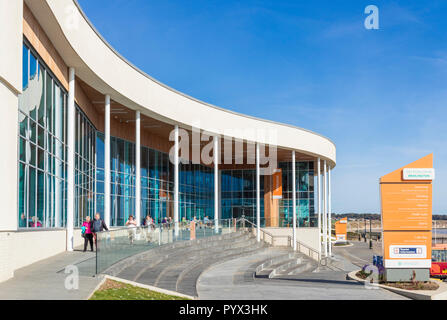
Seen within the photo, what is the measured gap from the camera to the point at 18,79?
46.5 ft

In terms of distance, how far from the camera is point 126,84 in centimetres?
2567

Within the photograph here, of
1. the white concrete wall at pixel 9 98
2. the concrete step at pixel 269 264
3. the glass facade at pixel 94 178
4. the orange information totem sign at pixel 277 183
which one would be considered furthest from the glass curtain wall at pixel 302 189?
the white concrete wall at pixel 9 98

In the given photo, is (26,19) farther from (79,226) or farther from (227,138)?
(227,138)

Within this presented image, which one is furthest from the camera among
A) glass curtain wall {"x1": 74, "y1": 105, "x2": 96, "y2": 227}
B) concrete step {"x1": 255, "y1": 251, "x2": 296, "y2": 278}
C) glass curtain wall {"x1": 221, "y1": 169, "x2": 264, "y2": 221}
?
glass curtain wall {"x1": 221, "y1": 169, "x2": 264, "y2": 221}

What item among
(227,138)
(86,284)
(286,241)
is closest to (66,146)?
(86,284)

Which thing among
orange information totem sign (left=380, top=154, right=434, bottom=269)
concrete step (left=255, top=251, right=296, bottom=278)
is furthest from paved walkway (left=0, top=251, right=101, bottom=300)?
orange information totem sign (left=380, top=154, right=434, bottom=269)

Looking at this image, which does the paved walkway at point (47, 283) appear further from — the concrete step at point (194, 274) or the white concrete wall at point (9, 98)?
the concrete step at point (194, 274)

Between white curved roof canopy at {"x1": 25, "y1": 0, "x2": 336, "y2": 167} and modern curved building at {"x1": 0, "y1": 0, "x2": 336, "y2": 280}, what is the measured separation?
0.06 metres

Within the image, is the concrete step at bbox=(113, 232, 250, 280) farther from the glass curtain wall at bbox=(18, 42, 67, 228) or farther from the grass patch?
the glass curtain wall at bbox=(18, 42, 67, 228)

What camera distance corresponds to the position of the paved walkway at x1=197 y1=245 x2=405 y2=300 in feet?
57.0

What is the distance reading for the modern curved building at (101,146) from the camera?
1552 cm

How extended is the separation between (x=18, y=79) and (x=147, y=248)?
8595mm

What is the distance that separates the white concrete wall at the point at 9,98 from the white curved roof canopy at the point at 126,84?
2.35m
